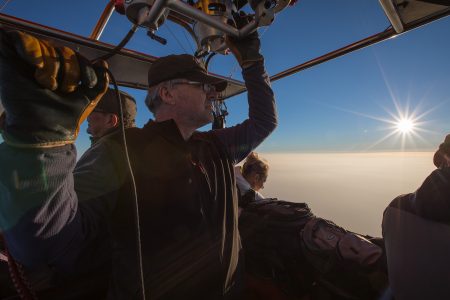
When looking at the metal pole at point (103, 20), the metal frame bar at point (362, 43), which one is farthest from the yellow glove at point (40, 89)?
Answer: the metal frame bar at point (362, 43)

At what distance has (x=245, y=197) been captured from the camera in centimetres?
218

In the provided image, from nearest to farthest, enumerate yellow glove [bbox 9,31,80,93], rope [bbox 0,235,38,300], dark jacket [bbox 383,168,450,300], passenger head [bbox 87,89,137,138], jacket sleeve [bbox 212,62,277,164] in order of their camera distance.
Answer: yellow glove [bbox 9,31,80,93] → rope [bbox 0,235,38,300] → dark jacket [bbox 383,168,450,300] → jacket sleeve [bbox 212,62,277,164] → passenger head [bbox 87,89,137,138]

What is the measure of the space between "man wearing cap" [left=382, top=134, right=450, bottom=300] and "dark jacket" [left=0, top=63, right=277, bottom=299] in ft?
2.50

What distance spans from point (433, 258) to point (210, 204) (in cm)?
94

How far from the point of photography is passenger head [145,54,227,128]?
1.38 metres

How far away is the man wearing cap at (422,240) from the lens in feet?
2.83

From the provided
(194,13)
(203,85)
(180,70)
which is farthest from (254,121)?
(194,13)

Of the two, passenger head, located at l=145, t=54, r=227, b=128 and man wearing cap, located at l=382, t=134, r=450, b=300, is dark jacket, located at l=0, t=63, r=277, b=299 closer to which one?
passenger head, located at l=145, t=54, r=227, b=128

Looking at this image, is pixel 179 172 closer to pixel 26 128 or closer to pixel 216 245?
pixel 216 245

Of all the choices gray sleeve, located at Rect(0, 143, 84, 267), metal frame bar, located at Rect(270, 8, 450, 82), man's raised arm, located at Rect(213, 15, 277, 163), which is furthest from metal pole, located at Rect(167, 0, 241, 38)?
metal frame bar, located at Rect(270, 8, 450, 82)

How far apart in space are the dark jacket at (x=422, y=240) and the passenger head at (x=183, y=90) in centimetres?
107

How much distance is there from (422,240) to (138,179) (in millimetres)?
1203

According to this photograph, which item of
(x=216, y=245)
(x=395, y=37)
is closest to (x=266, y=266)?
(x=216, y=245)

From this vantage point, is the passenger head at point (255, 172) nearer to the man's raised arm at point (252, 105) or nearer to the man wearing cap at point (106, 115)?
the man's raised arm at point (252, 105)
